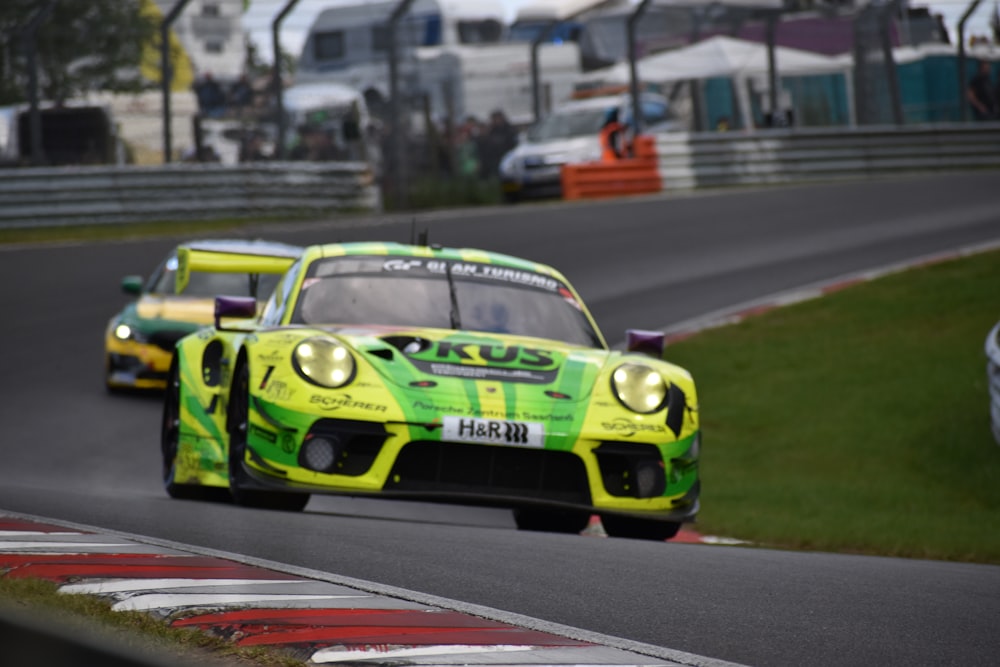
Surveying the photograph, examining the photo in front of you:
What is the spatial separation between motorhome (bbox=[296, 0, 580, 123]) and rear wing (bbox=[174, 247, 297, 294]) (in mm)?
14976

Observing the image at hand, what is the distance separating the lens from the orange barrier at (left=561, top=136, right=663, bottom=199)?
24.0 metres

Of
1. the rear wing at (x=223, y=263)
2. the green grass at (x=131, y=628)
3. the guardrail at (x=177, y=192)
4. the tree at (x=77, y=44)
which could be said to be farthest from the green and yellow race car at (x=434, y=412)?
the tree at (x=77, y=44)

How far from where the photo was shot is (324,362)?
20.2ft

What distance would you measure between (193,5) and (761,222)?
8332 millimetres

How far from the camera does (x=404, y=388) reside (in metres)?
6.09

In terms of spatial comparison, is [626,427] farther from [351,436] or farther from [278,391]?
[278,391]

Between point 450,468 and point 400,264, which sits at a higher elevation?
point 400,264

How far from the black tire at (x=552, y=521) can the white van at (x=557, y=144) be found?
57.6 ft

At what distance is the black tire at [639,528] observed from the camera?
6660 millimetres

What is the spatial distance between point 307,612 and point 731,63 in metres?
22.8

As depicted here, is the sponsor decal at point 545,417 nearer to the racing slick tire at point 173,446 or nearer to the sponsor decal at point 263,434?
the sponsor decal at point 263,434

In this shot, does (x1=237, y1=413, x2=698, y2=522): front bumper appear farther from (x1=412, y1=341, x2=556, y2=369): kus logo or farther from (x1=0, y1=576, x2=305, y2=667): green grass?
(x1=0, y1=576, x2=305, y2=667): green grass

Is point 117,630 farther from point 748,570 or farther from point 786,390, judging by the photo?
point 786,390

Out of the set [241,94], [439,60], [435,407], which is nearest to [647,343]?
[435,407]
